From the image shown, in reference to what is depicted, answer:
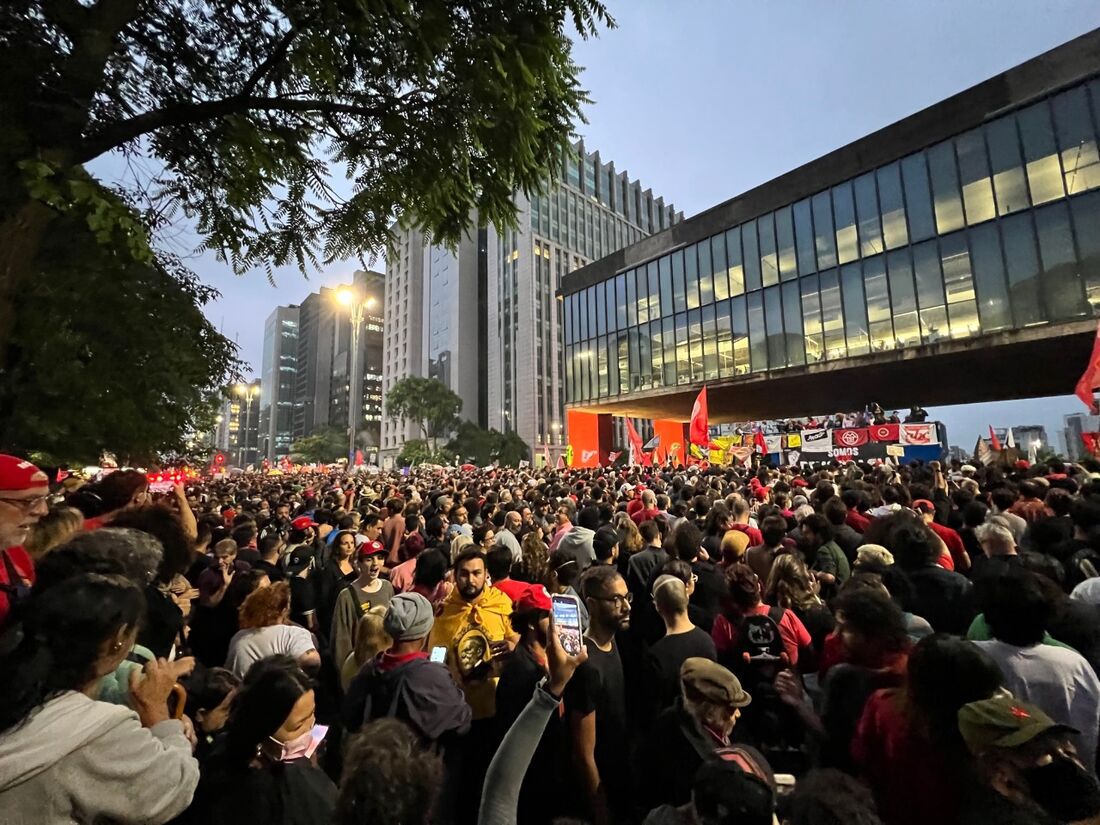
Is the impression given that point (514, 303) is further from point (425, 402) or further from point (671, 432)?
point (671, 432)

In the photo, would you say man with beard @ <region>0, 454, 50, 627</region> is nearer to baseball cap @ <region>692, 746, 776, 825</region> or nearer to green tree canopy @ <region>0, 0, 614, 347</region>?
green tree canopy @ <region>0, 0, 614, 347</region>

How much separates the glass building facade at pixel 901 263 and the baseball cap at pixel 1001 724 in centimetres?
2318

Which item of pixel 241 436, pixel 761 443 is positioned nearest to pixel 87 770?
pixel 761 443

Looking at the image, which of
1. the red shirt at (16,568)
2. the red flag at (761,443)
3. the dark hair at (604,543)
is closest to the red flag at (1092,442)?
the red flag at (761,443)

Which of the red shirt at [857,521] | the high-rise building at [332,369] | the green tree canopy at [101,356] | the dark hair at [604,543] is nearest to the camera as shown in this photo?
the green tree canopy at [101,356]

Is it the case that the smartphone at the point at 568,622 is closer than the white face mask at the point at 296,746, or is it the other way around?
the white face mask at the point at 296,746

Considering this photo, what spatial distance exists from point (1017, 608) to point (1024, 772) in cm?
127

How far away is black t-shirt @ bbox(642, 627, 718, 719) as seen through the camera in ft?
9.59

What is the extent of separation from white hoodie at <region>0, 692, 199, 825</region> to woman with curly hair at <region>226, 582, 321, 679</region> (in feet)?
5.97

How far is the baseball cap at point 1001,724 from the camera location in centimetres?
159

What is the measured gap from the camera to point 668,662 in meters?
2.97

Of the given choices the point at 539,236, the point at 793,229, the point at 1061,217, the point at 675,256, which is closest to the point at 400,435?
the point at 539,236

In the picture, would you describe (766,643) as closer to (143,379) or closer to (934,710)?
→ (934,710)

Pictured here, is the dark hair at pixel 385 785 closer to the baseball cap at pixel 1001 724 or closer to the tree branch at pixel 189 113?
the baseball cap at pixel 1001 724
